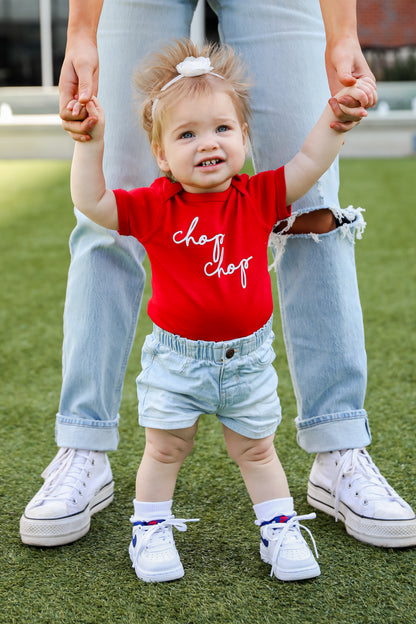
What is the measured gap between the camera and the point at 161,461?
4.39ft

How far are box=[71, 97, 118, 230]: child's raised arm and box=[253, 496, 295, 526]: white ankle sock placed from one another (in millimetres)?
551

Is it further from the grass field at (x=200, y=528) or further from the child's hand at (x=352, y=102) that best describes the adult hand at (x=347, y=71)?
the grass field at (x=200, y=528)

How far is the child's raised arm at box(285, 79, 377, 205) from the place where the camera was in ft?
4.08

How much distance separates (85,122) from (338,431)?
0.76m

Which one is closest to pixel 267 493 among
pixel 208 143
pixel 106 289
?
pixel 106 289

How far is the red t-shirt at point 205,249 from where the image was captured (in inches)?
50.7

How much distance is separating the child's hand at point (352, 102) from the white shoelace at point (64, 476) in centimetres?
79

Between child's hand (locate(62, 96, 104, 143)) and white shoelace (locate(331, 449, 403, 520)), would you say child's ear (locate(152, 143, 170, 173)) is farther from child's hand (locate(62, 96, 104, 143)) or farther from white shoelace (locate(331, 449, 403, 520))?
white shoelace (locate(331, 449, 403, 520))

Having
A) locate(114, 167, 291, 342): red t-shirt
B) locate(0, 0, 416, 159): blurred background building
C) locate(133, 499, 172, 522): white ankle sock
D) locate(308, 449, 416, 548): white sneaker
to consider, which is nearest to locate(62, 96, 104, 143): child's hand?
locate(114, 167, 291, 342): red t-shirt

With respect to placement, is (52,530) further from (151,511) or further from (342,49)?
(342,49)

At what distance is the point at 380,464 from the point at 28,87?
1054 centimetres

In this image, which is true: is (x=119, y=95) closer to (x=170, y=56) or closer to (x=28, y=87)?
(x=170, y=56)

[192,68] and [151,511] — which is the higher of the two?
[192,68]

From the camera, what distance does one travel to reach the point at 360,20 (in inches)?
445
